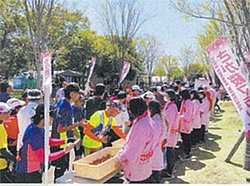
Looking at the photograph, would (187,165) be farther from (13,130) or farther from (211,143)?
(13,130)

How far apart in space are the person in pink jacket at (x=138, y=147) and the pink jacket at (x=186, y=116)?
3269mm

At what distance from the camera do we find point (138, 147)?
3301 mm

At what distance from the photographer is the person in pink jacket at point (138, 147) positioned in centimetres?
330

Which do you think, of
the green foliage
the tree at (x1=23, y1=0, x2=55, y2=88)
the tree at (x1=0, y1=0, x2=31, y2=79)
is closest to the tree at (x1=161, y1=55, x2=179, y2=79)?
the green foliage

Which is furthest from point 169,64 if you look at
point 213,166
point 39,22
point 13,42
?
point 213,166

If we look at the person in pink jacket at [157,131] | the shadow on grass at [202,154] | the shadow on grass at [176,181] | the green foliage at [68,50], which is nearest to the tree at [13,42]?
the green foliage at [68,50]

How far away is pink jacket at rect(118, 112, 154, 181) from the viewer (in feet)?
10.8

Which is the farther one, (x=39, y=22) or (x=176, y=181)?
(x=39, y=22)

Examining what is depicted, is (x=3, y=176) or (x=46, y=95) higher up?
(x=46, y=95)

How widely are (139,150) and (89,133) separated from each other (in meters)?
1.23

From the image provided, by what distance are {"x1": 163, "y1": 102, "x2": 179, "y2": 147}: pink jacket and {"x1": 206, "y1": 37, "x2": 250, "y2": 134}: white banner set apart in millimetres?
1205

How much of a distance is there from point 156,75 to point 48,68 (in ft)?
172

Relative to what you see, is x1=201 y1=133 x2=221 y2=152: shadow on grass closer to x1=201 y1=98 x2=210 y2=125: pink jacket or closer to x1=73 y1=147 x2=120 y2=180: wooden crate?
x1=201 y1=98 x2=210 y2=125: pink jacket

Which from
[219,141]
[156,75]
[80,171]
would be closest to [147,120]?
[80,171]
